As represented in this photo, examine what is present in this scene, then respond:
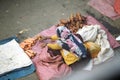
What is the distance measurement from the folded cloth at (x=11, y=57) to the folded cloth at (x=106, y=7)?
154 cm

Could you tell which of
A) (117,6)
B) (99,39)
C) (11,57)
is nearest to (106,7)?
(117,6)

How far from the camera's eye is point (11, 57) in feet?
8.56

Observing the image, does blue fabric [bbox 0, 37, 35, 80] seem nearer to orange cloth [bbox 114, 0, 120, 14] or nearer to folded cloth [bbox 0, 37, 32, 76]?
folded cloth [bbox 0, 37, 32, 76]

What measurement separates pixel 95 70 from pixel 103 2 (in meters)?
1.47

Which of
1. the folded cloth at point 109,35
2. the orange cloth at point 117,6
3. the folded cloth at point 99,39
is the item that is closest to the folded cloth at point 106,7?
the orange cloth at point 117,6

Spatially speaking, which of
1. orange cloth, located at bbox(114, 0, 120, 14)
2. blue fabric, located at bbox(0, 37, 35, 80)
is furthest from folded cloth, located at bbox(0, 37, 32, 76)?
orange cloth, located at bbox(114, 0, 120, 14)

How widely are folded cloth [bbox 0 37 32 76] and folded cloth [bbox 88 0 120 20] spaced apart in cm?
154

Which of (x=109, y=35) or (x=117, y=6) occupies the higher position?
(x=117, y=6)

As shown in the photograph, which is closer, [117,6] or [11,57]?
[11,57]

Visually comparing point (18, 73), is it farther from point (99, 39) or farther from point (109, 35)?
point (109, 35)

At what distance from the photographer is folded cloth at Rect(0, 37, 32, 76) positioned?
96.9 inches

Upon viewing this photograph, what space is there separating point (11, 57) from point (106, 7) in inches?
72.6

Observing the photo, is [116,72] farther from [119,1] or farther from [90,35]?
[119,1]

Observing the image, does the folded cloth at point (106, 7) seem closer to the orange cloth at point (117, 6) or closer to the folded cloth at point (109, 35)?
the orange cloth at point (117, 6)
